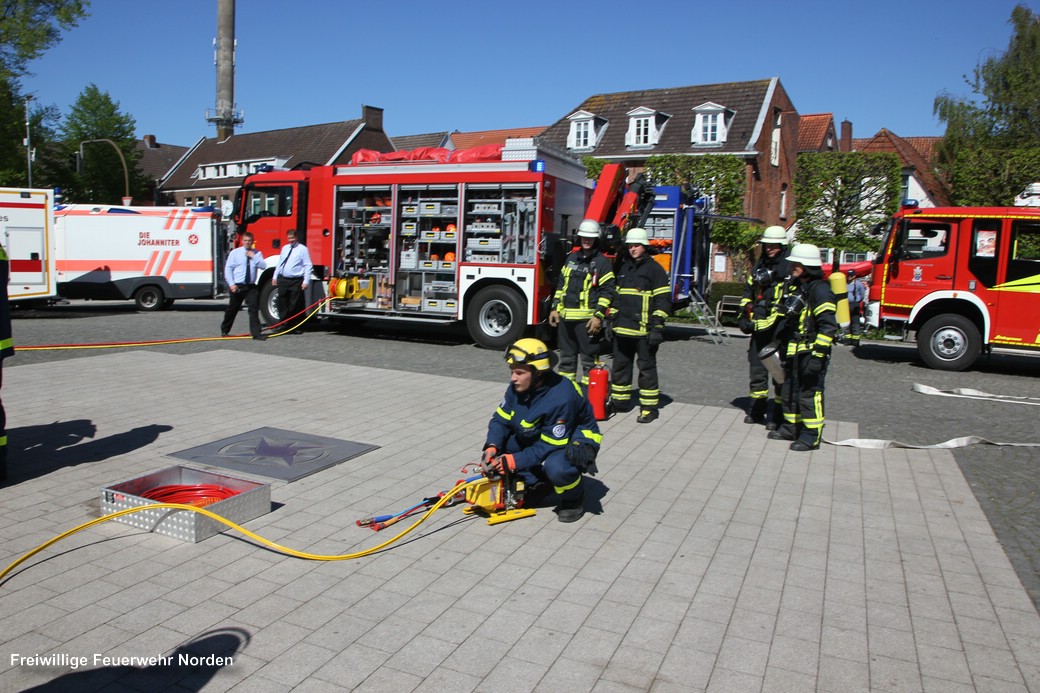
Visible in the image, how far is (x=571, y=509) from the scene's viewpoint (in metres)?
5.33

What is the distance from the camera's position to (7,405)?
8062 mm

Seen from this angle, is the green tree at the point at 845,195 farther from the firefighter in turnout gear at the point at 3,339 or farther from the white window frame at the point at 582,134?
the firefighter in turnout gear at the point at 3,339

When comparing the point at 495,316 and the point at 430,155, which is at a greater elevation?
the point at 430,155

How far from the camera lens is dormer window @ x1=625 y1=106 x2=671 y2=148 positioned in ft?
118

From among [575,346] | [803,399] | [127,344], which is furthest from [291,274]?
[803,399]

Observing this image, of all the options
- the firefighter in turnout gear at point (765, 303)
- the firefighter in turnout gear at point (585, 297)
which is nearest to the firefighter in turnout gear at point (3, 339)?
the firefighter in turnout gear at point (585, 297)

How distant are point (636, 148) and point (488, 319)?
2466 centimetres

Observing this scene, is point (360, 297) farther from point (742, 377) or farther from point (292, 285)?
point (742, 377)

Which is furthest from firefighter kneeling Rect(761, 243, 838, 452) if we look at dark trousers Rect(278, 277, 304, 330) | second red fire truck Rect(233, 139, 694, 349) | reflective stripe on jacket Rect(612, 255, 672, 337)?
dark trousers Rect(278, 277, 304, 330)

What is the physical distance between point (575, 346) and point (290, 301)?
727 centimetres

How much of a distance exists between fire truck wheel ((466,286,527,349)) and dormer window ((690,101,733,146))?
24103 mm

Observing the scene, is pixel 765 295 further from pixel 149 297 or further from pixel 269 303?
pixel 149 297

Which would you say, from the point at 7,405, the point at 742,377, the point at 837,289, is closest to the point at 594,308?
the point at 837,289

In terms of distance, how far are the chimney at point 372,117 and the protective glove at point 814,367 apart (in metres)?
48.2
